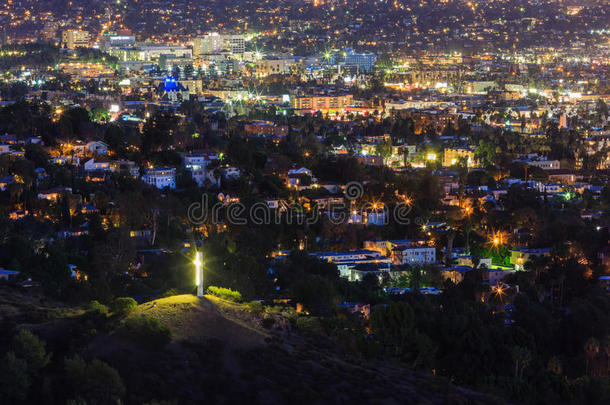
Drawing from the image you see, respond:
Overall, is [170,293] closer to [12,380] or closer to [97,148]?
[12,380]

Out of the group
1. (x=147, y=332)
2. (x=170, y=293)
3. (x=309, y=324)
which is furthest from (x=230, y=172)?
(x=147, y=332)

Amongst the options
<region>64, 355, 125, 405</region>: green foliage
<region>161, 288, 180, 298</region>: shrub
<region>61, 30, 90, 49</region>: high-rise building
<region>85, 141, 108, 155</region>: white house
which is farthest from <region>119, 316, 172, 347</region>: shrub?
<region>61, 30, 90, 49</region>: high-rise building

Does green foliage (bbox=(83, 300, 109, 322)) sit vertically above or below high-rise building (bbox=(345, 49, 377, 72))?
above

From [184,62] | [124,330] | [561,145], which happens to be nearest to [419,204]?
[561,145]

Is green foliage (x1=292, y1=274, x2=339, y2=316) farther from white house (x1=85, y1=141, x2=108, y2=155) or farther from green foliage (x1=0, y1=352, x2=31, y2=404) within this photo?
white house (x1=85, y1=141, x2=108, y2=155)

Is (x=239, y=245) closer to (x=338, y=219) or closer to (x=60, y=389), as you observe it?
(x=338, y=219)
